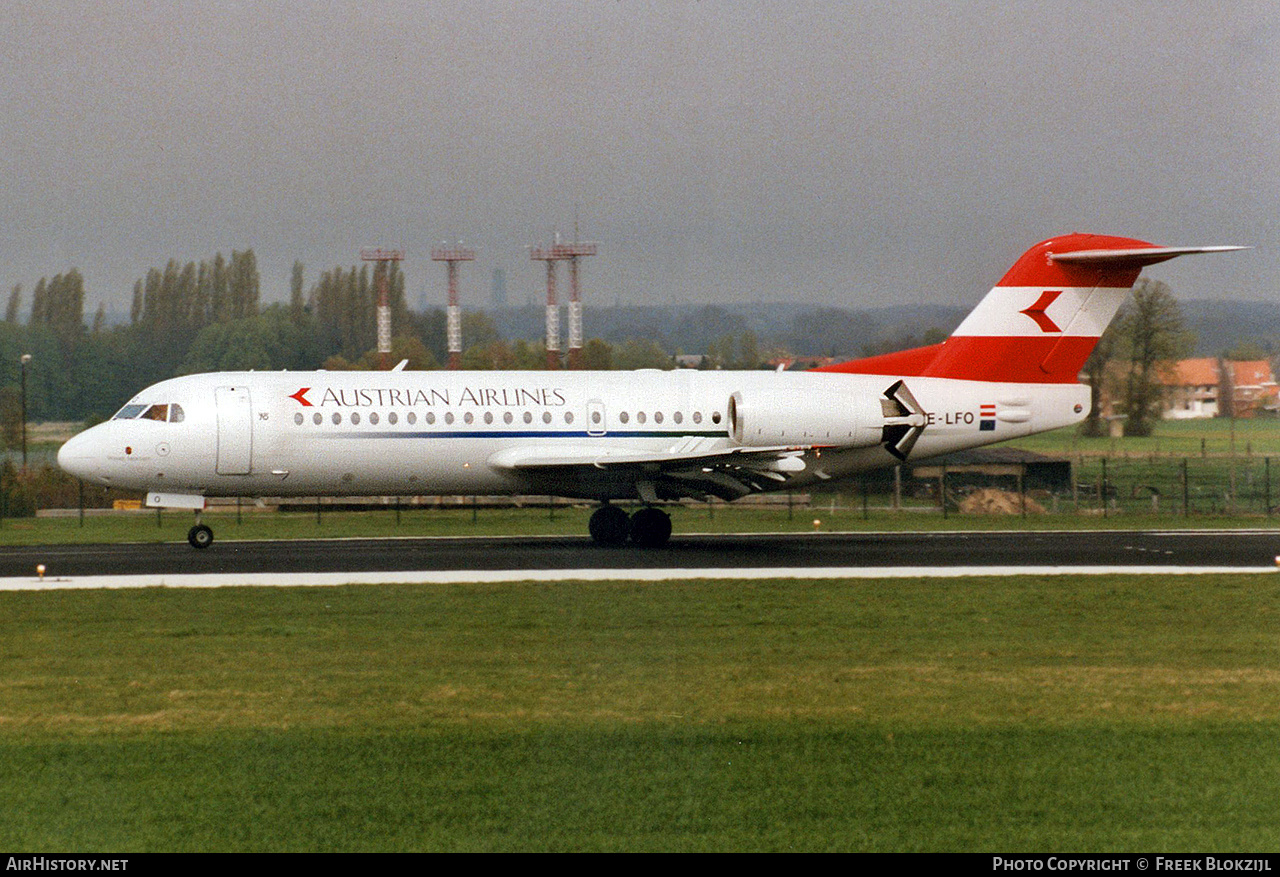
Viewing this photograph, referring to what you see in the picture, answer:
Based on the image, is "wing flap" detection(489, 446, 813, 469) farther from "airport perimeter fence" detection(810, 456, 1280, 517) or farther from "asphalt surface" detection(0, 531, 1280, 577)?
"airport perimeter fence" detection(810, 456, 1280, 517)

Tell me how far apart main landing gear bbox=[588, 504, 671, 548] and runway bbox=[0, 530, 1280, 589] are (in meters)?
0.45

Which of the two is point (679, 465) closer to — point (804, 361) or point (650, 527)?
point (650, 527)

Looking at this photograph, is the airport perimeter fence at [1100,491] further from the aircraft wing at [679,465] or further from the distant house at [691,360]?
the aircraft wing at [679,465]

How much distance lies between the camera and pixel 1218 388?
151 ft

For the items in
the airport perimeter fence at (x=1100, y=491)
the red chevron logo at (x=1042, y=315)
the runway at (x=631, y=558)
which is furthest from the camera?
the airport perimeter fence at (x=1100, y=491)

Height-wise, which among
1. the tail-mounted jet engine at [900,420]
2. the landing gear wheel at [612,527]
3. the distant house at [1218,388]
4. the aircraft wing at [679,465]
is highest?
the distant house at [1218,388]

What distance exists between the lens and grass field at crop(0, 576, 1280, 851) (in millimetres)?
9336

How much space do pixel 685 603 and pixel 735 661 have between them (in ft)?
14.5

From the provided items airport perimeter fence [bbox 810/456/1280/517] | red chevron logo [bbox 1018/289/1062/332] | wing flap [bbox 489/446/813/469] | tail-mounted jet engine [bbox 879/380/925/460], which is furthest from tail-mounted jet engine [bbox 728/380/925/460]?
airport perimeter fence [bbox 810/456/1280/517]

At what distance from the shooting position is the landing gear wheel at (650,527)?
2959 centimetres

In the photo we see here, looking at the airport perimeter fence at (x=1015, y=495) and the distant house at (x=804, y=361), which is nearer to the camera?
the distant house at (x=804, y=361)

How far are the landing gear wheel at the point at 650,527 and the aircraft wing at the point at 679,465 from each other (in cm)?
47

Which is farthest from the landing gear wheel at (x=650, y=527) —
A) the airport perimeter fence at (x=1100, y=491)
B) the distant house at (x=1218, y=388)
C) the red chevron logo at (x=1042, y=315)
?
the distant house at (x=1218, y=388)

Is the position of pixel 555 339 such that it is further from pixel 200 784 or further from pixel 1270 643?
pixel 200 784
